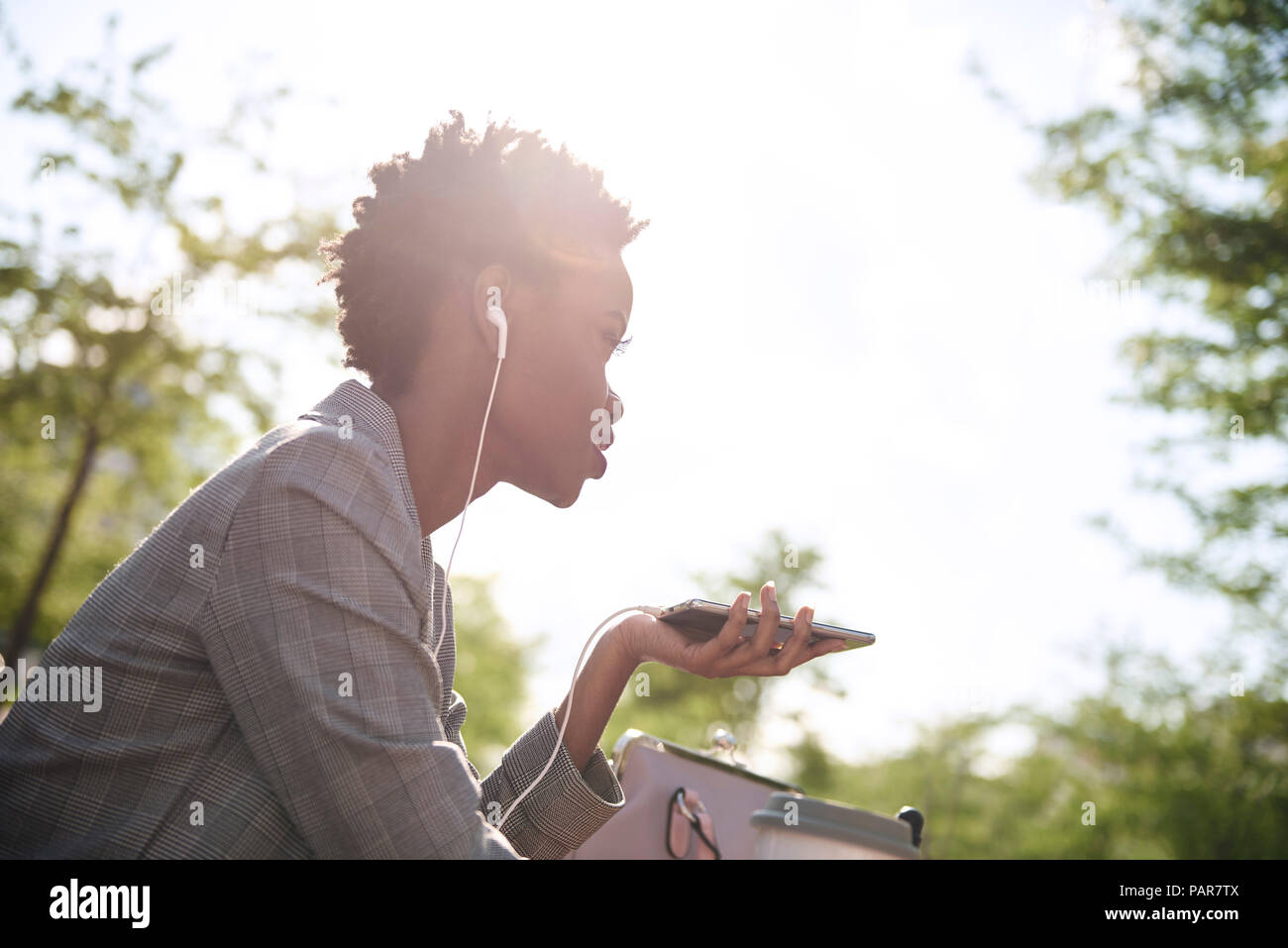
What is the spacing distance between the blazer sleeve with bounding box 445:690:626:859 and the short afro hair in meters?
0.89

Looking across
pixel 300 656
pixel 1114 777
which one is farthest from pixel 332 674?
pixel 1114 777

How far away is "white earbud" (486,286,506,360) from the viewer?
6.76ft

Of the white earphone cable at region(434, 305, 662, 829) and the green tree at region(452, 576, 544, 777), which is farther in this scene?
the green tree at region(452, 576, 544, 777)

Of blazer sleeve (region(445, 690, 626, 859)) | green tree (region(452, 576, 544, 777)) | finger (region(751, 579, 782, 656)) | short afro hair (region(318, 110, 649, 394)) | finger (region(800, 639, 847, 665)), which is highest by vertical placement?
green tree (region(452, 576, 544, 777))

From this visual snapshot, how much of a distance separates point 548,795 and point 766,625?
819mm

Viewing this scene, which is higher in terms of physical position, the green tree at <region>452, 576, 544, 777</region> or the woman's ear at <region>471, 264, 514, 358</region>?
the green tree at <region>452, 576, 544, 777</region>

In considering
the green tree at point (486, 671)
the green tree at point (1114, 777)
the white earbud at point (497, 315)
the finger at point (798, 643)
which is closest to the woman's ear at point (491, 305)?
the white earbud at point (497, 315)

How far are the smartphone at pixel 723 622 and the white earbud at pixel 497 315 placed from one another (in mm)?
660

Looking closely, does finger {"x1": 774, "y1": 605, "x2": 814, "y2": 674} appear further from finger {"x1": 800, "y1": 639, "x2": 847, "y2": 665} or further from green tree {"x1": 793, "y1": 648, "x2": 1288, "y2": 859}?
green tree {"x1": 793, "y1": 648, "x2": 1288, "y2": 859}

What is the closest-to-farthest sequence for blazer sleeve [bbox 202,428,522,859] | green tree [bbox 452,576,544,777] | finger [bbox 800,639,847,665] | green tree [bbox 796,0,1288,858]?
blazer sleeve [bbox 202,428,522,859] < finger [bbox 800,639,847,665] < green tree [bbox 796,0,1288,858] < green tree [bbox 452,576,544,777]

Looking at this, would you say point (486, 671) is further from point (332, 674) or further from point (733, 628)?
point (332, 674)

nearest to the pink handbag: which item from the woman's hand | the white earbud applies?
the woman's hand

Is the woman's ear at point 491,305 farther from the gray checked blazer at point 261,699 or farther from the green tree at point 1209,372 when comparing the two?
the green tree at point 1209,372

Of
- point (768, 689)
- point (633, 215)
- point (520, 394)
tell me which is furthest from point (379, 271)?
point (768, 689)
